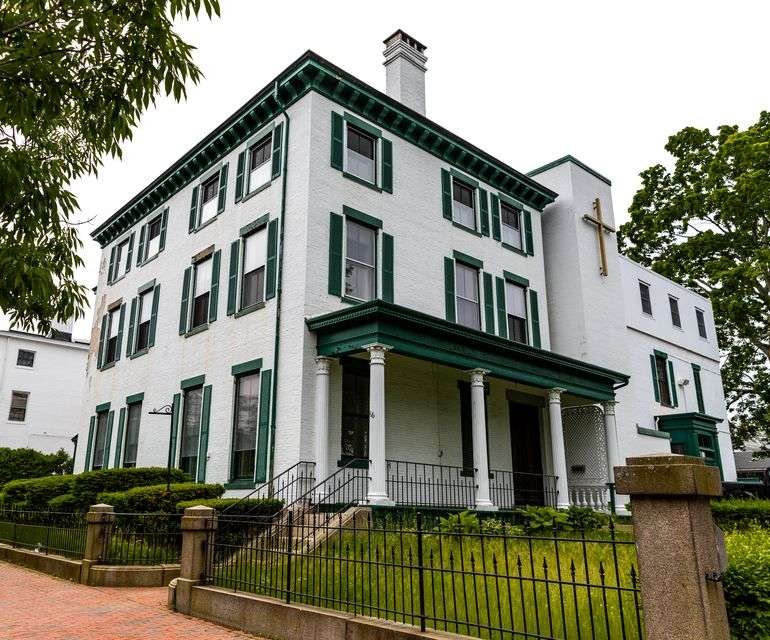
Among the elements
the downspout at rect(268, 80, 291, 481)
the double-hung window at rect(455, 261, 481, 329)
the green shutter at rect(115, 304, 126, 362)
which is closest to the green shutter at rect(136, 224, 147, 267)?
the green shutter at rect(115, 304, 126, 362)

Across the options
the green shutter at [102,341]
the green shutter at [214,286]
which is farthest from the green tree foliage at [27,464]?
the green shutter at [214,286]

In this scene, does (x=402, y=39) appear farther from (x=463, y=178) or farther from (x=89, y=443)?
(x=89, y=443)

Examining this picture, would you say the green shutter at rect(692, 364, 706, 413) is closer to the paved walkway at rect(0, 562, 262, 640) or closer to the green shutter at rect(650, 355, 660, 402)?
the green shutter at rect(650, 355, 660, 402)

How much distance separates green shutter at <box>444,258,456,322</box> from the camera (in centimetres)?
1688

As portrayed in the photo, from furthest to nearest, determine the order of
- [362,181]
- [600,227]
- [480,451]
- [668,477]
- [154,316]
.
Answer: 1. [600,227]
2. [154,316]
3. [362,181]
4. [480,451]
5. [668,477]

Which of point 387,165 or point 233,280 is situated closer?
point 233,280

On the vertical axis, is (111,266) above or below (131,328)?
above

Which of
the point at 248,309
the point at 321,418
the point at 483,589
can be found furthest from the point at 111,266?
the point at 483,589

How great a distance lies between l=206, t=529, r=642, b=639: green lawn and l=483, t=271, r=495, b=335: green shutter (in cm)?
839

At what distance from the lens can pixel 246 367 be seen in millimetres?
14914

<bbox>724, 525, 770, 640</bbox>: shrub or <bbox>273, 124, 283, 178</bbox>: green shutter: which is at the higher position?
<bbox>273, 124, 283, 178</bbox>: green shutter

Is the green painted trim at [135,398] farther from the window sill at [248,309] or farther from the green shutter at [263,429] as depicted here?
the green shutter at [263,429]

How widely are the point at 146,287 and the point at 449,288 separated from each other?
9939 mm

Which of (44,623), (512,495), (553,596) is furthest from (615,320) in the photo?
(44,623)
